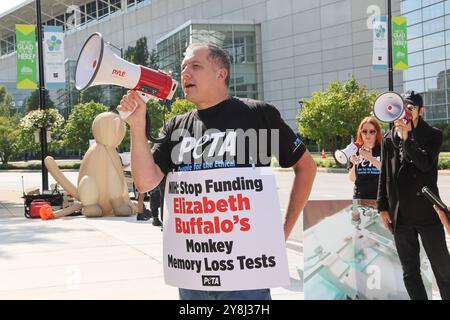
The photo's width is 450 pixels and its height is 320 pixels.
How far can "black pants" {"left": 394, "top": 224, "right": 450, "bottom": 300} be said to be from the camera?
13.3 ft

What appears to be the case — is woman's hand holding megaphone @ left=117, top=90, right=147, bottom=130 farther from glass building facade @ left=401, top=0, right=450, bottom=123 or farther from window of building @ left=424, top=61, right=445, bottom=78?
window of building @ left=424, top=61, right=445, bottom=78

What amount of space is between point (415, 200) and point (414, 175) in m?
0.18

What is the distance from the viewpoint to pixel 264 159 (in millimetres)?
2578

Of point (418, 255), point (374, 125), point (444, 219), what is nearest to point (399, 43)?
point (374, 125)

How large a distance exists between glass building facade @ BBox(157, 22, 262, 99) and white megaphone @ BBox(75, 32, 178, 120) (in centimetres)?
5025

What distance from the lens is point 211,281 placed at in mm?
2477

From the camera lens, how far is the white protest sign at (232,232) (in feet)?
8.08

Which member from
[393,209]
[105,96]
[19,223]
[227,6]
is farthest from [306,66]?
[393,209]

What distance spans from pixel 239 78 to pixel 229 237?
5456 centimetres

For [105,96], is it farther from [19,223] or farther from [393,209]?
[393,209]

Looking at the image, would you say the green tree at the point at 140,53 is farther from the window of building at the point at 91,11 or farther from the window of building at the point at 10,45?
the window of building at the point at 10,45

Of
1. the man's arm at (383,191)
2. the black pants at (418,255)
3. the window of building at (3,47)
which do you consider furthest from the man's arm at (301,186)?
the window of building at (3,47)

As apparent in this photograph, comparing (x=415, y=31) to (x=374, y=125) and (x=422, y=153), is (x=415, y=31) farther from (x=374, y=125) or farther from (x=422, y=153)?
(x=422, y=153)

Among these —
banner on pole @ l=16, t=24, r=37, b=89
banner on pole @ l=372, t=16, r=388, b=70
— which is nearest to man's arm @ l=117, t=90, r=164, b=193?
banner on pole @ l=16, t=24, r=37, b=89
